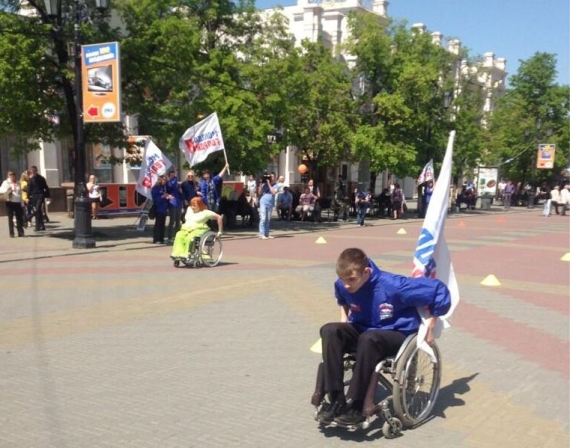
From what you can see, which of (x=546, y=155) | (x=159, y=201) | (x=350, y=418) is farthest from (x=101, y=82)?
(x=546, y=155)

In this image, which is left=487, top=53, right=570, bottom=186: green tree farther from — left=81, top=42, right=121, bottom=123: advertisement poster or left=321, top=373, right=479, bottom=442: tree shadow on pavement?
left=321, top=373, right=479, bottom=442: tree shadow on pavement

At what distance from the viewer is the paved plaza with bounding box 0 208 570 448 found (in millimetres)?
4145

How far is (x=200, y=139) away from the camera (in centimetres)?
1658

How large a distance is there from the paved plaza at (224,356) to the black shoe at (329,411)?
0.13 m

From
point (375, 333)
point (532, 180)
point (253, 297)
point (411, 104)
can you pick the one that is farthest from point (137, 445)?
point (532, 180)

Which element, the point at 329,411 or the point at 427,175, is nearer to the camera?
the point at 329,411

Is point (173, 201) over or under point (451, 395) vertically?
over

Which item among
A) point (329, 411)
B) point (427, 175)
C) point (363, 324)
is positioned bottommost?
point (329, 411)

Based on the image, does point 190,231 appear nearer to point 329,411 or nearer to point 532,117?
point 329,411

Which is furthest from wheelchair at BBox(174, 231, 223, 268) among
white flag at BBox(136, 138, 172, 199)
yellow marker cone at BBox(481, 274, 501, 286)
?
yellow marker cone at BBox(481, 274, 501, 286)

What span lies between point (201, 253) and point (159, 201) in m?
3.86

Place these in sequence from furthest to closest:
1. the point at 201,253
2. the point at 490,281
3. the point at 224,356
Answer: the point at 201,253
the point at 490,281
the point at 224,356

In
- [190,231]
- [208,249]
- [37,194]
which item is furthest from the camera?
[37,194]

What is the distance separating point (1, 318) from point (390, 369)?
5.30 m
